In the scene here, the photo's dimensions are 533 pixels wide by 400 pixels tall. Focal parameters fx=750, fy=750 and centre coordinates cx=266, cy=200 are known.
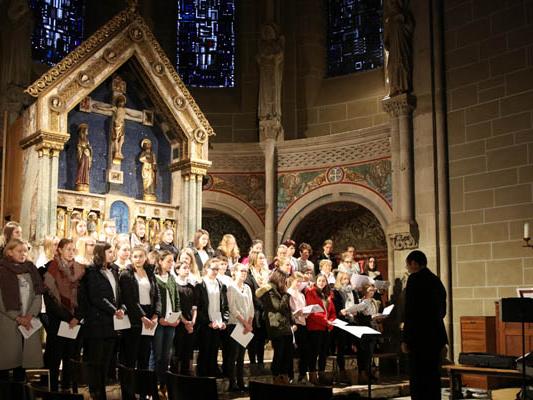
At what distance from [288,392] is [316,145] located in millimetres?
10943

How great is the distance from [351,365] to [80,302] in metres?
5.06

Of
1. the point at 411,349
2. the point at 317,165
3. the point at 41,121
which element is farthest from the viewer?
the point at 317,165

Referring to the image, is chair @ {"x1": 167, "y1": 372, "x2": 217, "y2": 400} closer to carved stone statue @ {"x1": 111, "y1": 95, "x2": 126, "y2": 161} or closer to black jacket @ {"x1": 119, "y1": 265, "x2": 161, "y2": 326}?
black jacket @ {"x1": 119, "y1": 265, "x2": 161, "y2": 326}

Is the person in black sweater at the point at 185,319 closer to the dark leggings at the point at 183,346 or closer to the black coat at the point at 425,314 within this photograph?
the dark leggings at the point at 183,346

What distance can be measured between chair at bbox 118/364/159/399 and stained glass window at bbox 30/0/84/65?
38.0 feet

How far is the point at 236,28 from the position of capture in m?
16.5

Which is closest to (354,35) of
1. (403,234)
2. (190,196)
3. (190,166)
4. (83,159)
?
(403,234)

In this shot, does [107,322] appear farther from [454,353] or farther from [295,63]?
[295,63]

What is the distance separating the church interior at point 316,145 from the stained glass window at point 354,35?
0.04 m

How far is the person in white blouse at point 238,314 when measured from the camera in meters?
7.95

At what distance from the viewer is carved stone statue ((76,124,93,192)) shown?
10.5 meters

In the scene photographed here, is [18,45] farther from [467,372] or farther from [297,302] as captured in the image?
[467,372]

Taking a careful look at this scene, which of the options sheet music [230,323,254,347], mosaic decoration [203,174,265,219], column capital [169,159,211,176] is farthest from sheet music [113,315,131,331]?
mosaic decoration [203,174,265,219]

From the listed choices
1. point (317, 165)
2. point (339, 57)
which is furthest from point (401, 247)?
point (339, 57)
